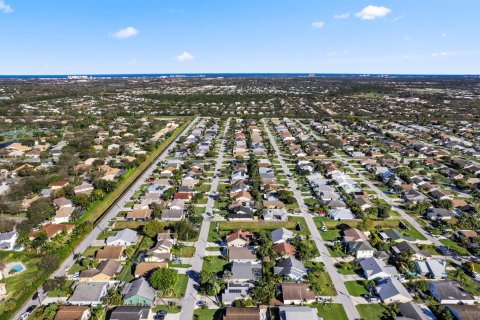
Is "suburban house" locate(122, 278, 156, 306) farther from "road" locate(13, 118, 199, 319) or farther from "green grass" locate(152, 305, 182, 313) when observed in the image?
"road" locate(13, 118, 199, 319)

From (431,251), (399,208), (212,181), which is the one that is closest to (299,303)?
(431,251)

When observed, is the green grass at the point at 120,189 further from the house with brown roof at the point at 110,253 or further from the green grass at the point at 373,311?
the green grass at the point at 373,311

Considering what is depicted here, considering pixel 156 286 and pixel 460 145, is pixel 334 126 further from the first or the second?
pixel 156 286

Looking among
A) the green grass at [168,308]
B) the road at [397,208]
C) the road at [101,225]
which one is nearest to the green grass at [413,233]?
the road at [397,208]

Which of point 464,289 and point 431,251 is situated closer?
point 464,289

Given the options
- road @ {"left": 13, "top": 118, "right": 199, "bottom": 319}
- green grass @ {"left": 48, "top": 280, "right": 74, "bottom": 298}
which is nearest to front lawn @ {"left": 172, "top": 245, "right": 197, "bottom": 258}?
road @ {"left": 13, "top": 118, "right": 199, "bottom": 319}
